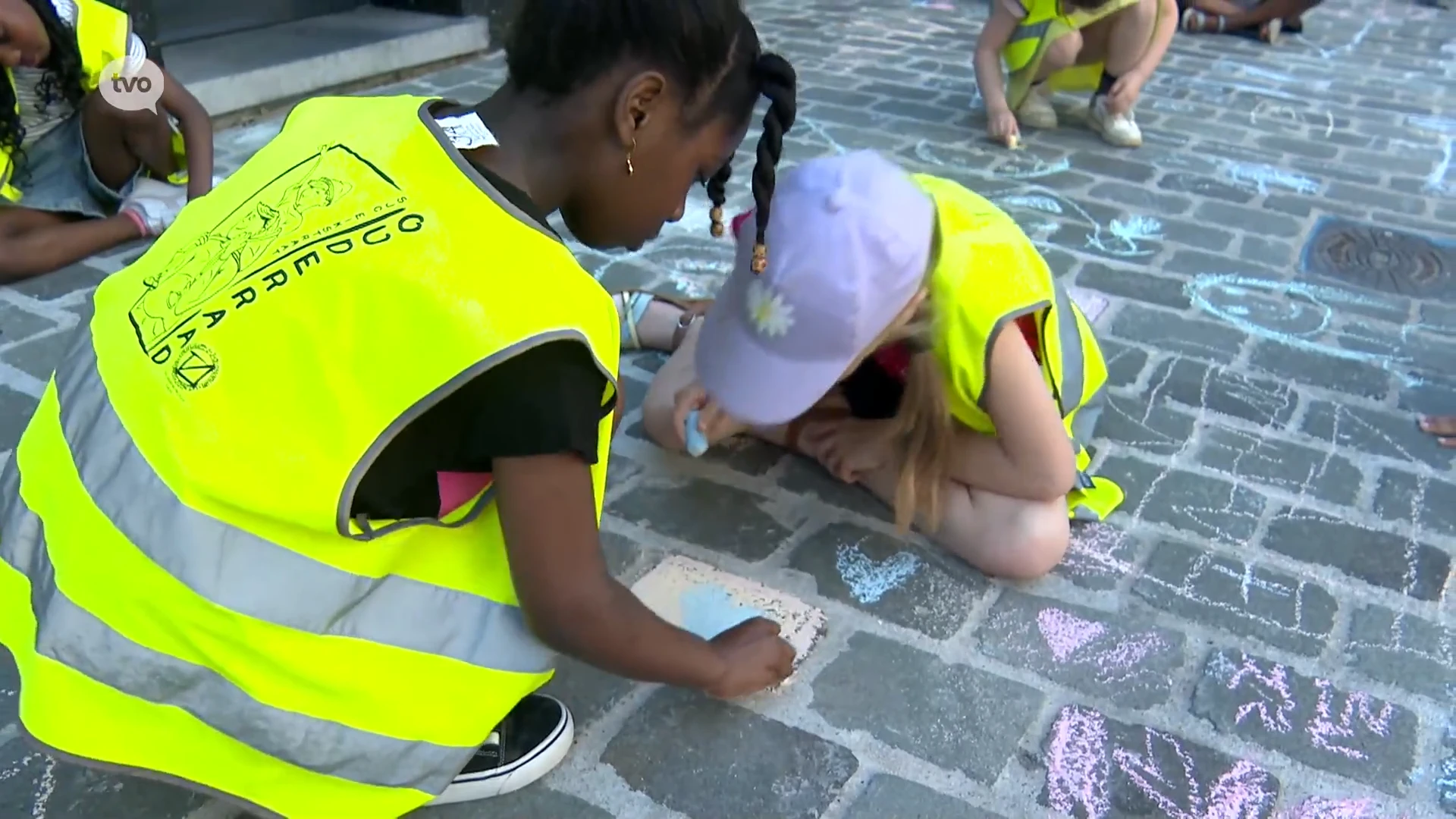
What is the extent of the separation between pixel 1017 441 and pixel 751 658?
564mm

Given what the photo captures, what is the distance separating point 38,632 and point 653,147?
32.6 inches

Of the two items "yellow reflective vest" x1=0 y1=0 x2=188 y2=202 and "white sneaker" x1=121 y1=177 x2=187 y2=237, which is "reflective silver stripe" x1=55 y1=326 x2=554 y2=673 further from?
"yellow reflective vest" x1=0 y1=0 x2=188 y2=202

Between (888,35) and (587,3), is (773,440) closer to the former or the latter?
(587,3)

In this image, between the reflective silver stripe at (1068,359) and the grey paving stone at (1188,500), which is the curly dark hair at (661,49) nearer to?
the reflective silver stripe at (1068,359)

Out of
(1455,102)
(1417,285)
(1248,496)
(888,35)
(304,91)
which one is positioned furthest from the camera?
(888,35)

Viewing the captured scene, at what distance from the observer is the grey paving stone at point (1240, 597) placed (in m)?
1.73

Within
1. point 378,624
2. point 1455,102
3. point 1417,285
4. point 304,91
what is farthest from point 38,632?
point 1455,102

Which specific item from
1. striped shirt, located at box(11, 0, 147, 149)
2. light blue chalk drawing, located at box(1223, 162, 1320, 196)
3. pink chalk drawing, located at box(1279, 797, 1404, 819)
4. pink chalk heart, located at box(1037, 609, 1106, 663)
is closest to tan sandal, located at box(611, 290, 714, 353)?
pink chalk heart, located at box(1037, 609, 1106, 663)

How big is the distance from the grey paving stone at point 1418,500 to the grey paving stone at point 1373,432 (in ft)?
0.25

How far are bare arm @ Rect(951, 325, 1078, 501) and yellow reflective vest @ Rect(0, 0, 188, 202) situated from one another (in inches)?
94.9

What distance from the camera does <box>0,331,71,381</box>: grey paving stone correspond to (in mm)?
2287

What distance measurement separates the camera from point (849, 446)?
202cm

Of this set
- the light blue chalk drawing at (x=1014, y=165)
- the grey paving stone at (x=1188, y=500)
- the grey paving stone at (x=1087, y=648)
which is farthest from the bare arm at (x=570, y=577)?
the light blue chalk drawing at (x=1014, y=165)

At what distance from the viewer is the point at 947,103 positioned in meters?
4.48
